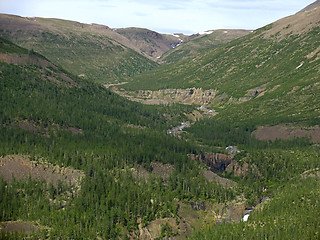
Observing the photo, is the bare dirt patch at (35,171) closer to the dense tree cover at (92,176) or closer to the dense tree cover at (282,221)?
the dense tree cover at (92,176)

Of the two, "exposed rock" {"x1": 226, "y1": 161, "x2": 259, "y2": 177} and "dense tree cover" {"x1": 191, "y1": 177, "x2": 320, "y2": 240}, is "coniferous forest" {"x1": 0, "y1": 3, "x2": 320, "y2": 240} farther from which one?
"exposed rock" {"x1": 226, "y1": 161, "x2": 259, "y2": 177}

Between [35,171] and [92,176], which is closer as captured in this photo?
[35,171]

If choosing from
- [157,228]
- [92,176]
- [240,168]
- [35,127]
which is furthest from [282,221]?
[35,127]

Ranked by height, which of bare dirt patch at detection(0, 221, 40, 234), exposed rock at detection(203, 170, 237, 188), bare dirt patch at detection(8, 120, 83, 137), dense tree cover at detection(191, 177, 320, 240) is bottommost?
bare dirt patch at detection(0, 221, 40, 234)

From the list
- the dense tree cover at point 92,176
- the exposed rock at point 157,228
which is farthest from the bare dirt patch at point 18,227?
the exposed rock at point 157,228

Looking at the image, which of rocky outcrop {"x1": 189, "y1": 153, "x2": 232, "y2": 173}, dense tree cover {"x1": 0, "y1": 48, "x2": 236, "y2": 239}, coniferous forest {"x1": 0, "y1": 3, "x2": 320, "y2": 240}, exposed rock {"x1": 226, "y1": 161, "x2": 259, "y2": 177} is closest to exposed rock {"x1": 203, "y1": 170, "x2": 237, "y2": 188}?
coniferous forest {"x1": 0, "y1": 3, "x2": 320, "y2": 240}

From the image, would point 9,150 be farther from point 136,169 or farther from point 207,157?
point 207,157

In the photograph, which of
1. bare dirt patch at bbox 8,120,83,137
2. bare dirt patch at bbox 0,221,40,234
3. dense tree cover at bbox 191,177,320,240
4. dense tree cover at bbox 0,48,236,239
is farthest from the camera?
bare dirt patch at bbox 8,120,83,137

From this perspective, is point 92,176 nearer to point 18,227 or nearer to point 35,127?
point 18,227
